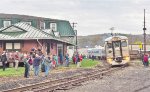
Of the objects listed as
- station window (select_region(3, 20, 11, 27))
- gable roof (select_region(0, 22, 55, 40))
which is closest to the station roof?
gable roof (select_region(0, 22, 55, 40))

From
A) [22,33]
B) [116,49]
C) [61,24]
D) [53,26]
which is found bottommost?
[116,49]

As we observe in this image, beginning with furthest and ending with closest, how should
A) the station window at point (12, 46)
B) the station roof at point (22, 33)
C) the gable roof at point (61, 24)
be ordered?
the gable roof at point (61, 24)
the station window at point (12, 46)
the station roof at point (22, 33)

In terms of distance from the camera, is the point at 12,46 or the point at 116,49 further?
the point at 12,46

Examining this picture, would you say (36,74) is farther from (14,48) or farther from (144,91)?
(14,48)

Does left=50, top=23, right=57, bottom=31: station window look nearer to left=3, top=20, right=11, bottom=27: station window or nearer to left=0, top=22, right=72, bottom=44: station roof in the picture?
left=3, top=20, right=11, bottom=27: station window

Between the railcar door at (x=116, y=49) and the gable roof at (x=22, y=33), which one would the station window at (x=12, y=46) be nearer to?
the gable roof at (x=22, y=33)

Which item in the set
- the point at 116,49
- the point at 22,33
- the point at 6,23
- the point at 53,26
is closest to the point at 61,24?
the point at 53,26

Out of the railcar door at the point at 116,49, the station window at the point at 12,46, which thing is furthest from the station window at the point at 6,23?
the railcar door at the point at 116,49

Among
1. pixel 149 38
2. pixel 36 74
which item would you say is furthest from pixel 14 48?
pixel 149 38

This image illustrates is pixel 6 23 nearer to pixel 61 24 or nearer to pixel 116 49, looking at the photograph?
pixel 61 24

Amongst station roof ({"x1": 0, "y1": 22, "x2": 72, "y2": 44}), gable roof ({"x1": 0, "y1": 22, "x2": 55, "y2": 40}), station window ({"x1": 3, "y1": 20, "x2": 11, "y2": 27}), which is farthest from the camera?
station window ({"x1": 3, "y1": 20, "x2": 11, "y2": 27})

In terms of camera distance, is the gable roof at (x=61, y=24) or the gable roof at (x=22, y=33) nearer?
the gable roof at (x=22, y=33)

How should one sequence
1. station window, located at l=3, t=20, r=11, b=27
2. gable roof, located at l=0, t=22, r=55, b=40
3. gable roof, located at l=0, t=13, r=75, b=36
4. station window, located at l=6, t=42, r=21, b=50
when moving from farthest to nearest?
gable roof, located at l=0, t=13, r=75, b=36 < station window, located at l=3, t=20, r=11, b=27 < station window, located at l=6, t=42, r=21, b=50 < gable roof, located at l=0, t=22, r=55, b=40

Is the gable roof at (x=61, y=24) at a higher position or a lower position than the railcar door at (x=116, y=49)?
higher
